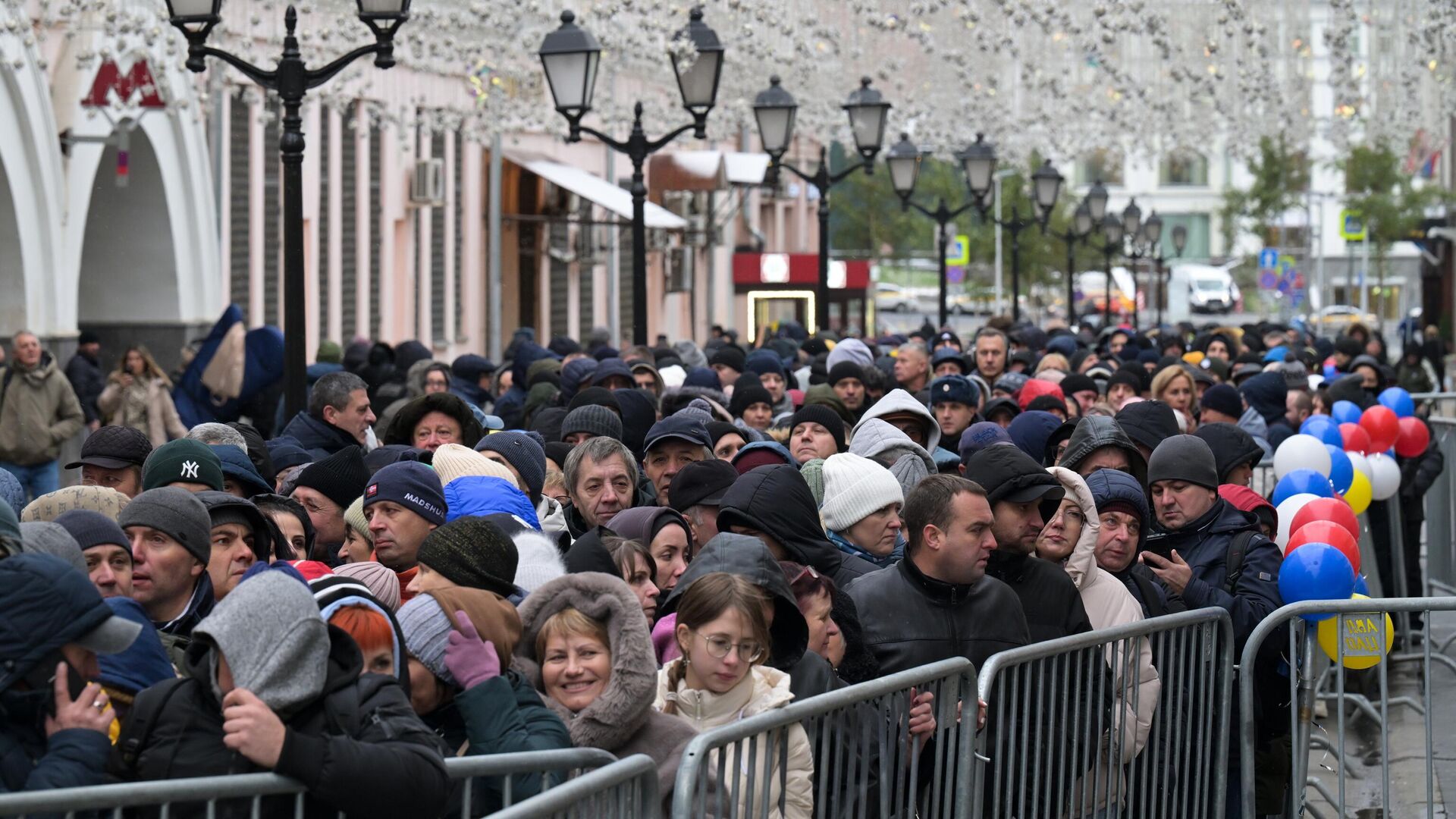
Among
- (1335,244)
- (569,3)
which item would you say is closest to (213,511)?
(569,3)

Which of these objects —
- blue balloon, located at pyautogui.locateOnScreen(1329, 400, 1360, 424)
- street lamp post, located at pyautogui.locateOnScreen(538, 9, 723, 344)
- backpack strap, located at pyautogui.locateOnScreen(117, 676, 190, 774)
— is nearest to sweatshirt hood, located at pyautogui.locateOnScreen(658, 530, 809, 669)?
backpack strap, located at pyautogui.locateOnScreen(117, 676, 190, 774)

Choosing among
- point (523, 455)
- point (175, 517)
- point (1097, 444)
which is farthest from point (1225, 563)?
point (175, 517)

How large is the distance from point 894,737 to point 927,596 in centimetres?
90

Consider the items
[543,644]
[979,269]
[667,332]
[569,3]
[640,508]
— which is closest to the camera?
[543,644]

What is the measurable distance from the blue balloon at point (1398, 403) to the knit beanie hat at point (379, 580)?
408 inches

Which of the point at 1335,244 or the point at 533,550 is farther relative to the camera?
the point at 1335,244

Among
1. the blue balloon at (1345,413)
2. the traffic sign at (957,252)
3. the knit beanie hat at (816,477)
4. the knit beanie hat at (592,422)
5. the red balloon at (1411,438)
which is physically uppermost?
the traffic sign at (957,252)

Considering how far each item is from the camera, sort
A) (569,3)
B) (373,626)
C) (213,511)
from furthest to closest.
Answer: (569,3) → (213,511) → (373,626)

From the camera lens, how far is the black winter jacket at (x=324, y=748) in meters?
4.57

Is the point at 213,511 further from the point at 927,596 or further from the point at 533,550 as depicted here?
the point at 927,596

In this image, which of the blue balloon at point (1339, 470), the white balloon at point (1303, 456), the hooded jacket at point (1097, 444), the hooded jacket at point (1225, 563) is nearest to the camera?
the hooded jacket at point (1225, 563)

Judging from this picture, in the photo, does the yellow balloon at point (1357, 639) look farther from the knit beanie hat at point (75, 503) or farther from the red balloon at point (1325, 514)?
the knit beanie hat at point (75, 503)

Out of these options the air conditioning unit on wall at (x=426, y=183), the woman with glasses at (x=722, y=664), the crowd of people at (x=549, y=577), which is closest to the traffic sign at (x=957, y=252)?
the air conditioning unit on wall at (x=426, y=183)

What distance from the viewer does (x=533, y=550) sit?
274 inches
